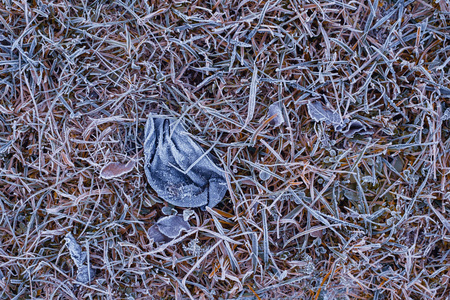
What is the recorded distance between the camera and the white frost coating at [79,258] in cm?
221

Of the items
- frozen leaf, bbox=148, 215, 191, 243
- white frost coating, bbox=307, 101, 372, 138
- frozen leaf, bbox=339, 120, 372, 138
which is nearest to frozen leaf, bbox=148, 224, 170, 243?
frozen leaf, bbox=148, 215, 191, 243

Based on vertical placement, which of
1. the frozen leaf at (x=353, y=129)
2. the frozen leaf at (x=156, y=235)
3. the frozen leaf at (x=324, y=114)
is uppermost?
the frozen leaf at (x=324, y=114)

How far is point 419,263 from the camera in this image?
2.33 m

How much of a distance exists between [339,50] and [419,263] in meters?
1.52

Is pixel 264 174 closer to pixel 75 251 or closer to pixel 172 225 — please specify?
pixel 172 225

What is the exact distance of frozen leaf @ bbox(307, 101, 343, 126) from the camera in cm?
219

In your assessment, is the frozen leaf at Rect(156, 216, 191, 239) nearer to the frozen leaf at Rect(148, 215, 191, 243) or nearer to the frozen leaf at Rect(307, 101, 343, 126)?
the frozen leaf at Rect(148, 215, 191, 243)

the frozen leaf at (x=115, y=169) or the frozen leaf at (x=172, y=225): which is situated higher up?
the frozen leaf at (x=115, y=169)

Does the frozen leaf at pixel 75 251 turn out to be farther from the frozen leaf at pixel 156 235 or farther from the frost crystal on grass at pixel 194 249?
the frost crystal on grass at pixel 194 249

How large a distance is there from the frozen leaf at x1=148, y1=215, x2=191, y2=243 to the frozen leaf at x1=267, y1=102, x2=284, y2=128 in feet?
2.79

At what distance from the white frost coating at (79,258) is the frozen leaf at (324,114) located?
5.63 feet

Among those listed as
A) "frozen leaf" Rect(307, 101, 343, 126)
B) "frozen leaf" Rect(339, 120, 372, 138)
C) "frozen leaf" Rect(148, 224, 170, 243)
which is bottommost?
"frozen leaf" Rect(148, 224, 170, 243)

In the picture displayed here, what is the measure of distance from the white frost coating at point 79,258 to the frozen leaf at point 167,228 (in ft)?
1.51

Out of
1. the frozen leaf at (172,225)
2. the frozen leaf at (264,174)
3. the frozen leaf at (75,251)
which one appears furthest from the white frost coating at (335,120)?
the frozen leaf at (75,251)
